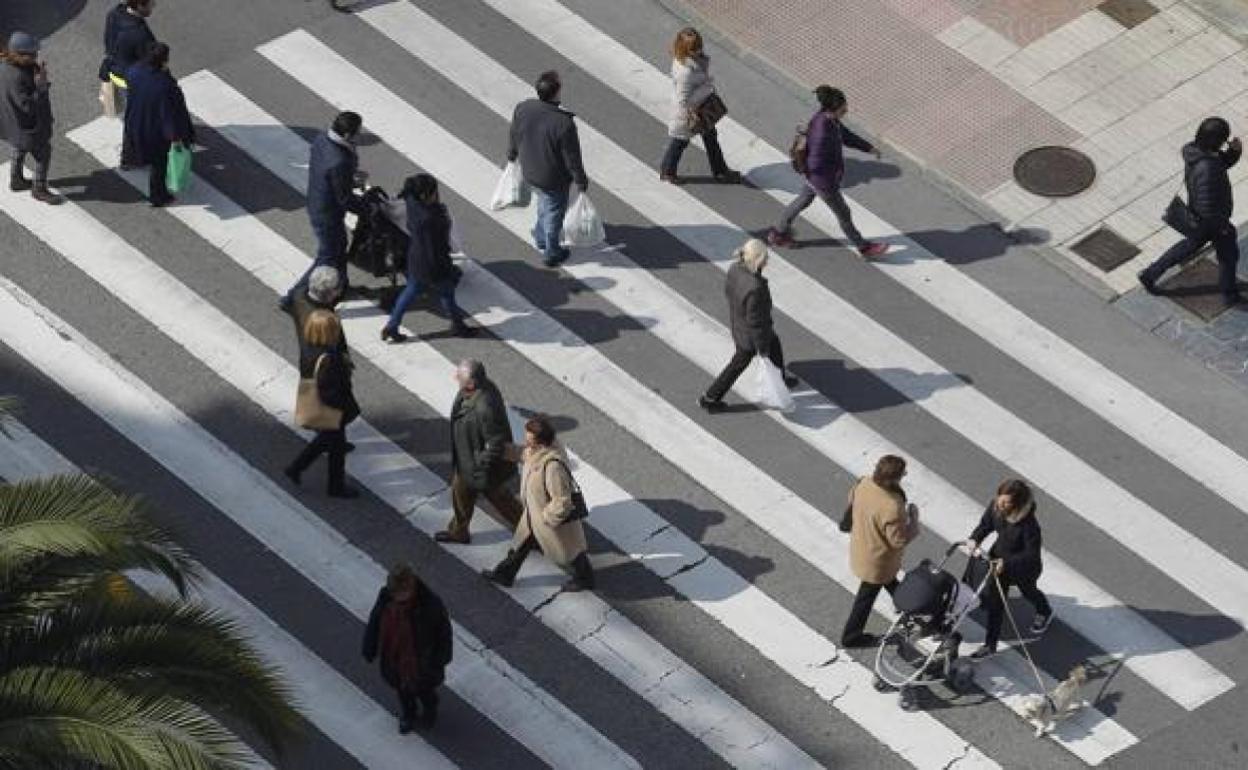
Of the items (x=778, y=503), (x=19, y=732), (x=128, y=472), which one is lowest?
(x=128, y=472)

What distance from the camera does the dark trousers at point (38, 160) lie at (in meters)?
21.2

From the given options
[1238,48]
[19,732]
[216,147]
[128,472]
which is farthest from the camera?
[1238,48]

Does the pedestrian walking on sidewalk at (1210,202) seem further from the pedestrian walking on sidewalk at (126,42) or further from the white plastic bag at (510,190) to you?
the pedestrian walking on sidewalk at (126,42)

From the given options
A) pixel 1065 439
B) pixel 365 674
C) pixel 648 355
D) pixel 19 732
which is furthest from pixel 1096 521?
pixel 19 732

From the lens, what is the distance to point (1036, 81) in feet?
77.6

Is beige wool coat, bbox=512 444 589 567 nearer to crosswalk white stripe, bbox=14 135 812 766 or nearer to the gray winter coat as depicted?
crosswalk white stripe, bbox=14 135 812 766

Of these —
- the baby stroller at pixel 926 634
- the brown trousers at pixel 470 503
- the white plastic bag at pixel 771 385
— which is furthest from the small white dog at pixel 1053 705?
the brown trousers at pixel 470 503

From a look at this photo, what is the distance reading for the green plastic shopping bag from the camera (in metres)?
21.2

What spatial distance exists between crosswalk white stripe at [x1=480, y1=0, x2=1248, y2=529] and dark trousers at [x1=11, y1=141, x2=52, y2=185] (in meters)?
4.73

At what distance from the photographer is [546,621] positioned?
18500 millimetres

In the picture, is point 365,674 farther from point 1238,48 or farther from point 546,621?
point 1238,48

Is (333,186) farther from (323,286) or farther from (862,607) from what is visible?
(862,607)

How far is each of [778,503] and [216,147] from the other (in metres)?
6.28

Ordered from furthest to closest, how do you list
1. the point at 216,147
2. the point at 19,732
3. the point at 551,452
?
the point at 216,147
the point at 551,452
the point at 19,732
